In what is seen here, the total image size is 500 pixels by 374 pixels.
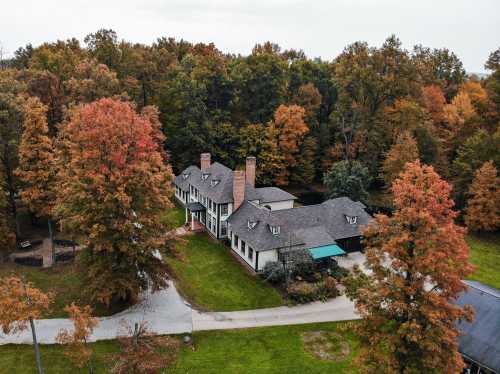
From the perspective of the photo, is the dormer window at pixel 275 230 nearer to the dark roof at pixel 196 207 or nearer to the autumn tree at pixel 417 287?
the dark roof at pixel 196 207

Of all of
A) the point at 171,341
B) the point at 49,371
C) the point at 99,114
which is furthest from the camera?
the point at 99,114

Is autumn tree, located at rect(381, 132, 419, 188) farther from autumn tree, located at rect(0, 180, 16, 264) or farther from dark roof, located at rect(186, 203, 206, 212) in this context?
autumn tree, located at rect(0, 180, 16, 264)

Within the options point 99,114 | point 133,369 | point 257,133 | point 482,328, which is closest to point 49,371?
point 133,369

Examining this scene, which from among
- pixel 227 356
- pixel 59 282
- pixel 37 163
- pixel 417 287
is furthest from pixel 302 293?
pixel 37 163

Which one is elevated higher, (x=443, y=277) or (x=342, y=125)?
(x=342, y=125)

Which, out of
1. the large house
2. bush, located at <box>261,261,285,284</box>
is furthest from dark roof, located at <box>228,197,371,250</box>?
bush, located at <box>261,261,285,284</box>

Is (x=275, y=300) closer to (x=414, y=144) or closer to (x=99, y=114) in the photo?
(x=99, y=114)
